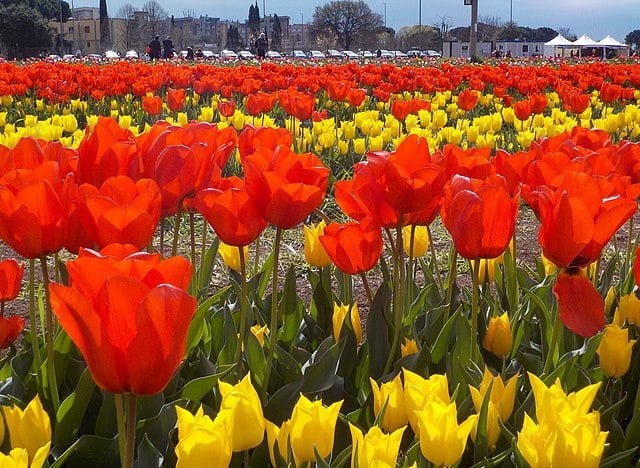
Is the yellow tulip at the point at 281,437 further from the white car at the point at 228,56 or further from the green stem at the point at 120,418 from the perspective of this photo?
the white car at the point at 228,56

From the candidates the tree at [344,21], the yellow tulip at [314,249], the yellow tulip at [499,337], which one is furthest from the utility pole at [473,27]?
the tree at [344,21]

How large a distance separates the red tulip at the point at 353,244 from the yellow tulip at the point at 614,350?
21.4 inches

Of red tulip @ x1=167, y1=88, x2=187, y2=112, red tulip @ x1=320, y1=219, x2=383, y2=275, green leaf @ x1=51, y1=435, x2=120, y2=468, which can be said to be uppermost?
red tulip @ x1=167, y1=88, x2=187, y2=112

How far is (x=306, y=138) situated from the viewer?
7.47m

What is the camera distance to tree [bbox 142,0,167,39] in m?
87.8

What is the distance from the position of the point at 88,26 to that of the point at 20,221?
→ 129137mm

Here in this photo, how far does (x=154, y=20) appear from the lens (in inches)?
3506

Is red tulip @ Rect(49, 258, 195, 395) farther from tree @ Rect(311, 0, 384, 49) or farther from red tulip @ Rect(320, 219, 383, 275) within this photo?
tree @ Rect(311, 0, 384, 49)

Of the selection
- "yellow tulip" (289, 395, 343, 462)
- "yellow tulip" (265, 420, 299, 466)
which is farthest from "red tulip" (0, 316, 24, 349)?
"yellow tulip" (289, 395, 343, 462)

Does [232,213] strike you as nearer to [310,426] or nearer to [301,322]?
[310,426]

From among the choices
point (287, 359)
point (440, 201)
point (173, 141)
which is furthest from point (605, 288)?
point (173, 141)

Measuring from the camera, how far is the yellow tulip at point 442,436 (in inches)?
53.0

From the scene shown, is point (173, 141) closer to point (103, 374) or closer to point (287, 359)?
point (287, 359)

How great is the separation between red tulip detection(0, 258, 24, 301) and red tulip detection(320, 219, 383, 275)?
727 mm
